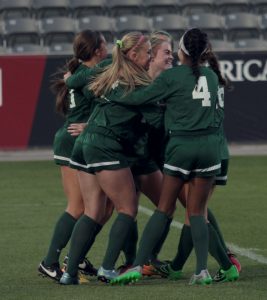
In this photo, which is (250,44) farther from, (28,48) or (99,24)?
(28,48)

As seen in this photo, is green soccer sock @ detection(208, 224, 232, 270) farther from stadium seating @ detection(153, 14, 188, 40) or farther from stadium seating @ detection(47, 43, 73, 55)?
stadium seating @ detection(153, 14, 188, 40)

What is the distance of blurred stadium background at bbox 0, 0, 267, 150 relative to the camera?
18.8 meters

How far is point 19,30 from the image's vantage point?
21891 mm

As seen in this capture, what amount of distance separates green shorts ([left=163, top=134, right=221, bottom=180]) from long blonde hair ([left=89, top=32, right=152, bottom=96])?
1.52 feet

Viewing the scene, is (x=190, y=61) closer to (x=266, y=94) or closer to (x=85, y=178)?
(x=85, y=178)

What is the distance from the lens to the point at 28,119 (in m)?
18.8

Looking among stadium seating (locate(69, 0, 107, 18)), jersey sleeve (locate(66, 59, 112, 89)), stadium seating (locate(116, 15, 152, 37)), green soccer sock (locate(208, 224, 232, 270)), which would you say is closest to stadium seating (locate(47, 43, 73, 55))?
stadium seating (locate(116, 15, 152, 37))

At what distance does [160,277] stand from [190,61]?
1.75m

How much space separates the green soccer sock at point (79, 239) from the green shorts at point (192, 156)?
0.66 meters

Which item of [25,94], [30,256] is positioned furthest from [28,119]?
[30,256]

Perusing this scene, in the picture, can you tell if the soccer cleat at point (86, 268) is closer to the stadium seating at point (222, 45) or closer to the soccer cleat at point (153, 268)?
the soccer cleat at point (153, 268)

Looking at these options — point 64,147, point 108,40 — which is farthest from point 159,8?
point 64,147

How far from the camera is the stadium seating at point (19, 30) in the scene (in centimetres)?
2188

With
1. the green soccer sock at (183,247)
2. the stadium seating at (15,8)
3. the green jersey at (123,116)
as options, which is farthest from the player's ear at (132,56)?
the stadium seating at (15,8)
